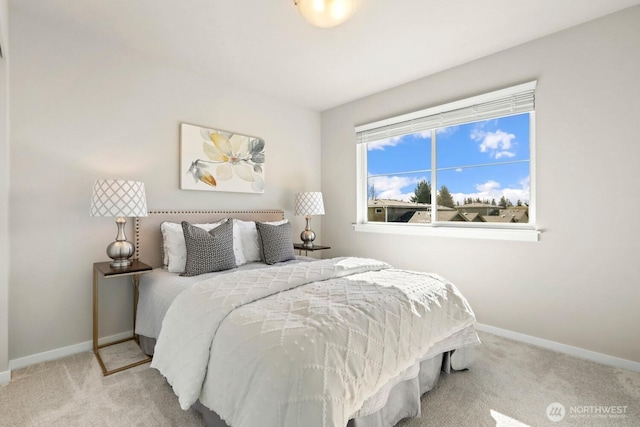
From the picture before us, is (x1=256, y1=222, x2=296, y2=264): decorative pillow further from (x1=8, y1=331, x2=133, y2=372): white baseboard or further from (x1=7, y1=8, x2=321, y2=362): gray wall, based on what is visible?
(x1=8, y1=331, x2=133, y2=372): white baseboard

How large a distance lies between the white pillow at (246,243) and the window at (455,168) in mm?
1436

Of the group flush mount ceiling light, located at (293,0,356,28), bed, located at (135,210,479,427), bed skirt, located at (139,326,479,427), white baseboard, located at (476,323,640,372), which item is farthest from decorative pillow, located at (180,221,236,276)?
white baseboard, located at (476,323,640,372)

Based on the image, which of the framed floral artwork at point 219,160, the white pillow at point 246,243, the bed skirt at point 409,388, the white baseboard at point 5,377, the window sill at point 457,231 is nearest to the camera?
the bed skirt at point 409,388

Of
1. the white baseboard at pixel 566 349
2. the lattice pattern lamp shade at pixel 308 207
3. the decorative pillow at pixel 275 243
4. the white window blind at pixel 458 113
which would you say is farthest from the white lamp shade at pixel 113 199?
the white baseboard at pixel 566 349

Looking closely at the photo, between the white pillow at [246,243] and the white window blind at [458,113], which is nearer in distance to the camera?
the white window blind at [458,113]

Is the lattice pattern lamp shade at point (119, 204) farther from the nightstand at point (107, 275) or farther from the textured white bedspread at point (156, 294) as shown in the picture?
the textured white bedspread at point (156, 294)

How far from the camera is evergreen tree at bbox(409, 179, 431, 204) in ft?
11.2

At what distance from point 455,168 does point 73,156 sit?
3439 mm

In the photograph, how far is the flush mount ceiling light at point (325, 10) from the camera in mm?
1785

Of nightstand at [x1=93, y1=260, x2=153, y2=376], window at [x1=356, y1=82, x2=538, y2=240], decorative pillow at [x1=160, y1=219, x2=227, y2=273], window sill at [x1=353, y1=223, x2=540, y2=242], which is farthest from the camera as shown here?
window at [x1=356, y1=82, x2=538, y2=240]

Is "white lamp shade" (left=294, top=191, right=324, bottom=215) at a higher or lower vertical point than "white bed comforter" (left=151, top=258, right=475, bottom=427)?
higher

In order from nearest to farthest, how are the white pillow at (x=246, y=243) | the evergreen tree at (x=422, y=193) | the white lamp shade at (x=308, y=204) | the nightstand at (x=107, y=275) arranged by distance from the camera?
1. the nightstand at (x=107, y=275)
2. the white pillow at (x=246, y=243)
3. the evergreen tree at (x=422, y=193)
4. the white lamp shade at (x=308, y=204)

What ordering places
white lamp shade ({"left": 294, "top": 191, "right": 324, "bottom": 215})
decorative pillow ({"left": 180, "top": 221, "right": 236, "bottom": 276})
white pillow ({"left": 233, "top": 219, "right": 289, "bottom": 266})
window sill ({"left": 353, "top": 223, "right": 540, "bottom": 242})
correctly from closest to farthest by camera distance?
1. decorative pillow ({"left": 180, "top": 221, "right": 236, "bottom": 276})
2. window sill ({"left": 353, "top": 223, "right": 540, "bottom": 242})
3. white pillow ({"left": 233, "top": 219, "right": 289, "bottom": 266})
4. white lamp shade ({"left": 294, "top": 191, "right": 324, "bottom": 215})

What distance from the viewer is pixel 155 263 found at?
2816 mm
